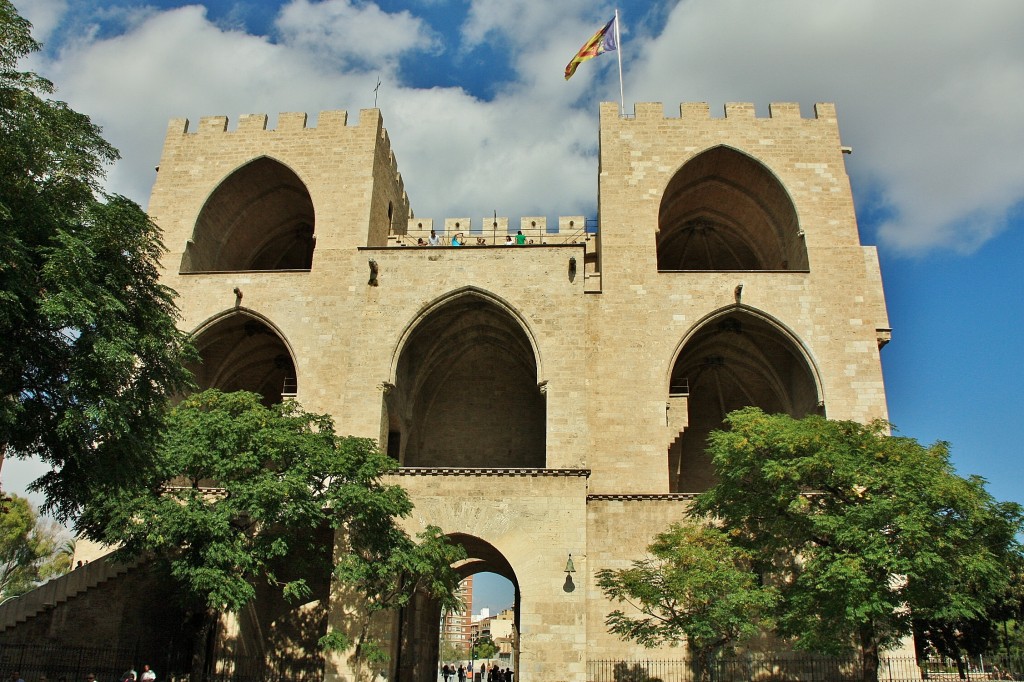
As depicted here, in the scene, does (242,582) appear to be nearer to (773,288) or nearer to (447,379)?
(447,379)

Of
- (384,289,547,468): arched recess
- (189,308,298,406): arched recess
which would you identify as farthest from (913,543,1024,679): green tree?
(189,308,298,406): arched recess

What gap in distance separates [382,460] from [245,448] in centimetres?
269

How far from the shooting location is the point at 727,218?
2642 centimetres

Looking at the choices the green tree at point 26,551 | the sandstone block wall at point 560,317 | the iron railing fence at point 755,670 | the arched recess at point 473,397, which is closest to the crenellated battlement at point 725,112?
the sandstone block wall at point 560,317

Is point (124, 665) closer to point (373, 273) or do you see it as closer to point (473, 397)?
point (373, 273)

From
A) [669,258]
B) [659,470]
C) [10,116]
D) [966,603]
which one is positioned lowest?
[966,603]

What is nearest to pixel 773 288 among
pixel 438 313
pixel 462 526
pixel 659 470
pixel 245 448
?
pixel 659 470

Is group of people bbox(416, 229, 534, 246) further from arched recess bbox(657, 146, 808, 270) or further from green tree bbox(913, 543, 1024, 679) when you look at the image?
green tree bbox(913, 543, 1024, 679)

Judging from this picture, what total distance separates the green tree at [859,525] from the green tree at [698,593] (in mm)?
617

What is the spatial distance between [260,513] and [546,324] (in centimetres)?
837

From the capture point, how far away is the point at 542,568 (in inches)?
685

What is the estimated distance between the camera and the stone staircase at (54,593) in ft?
55.6

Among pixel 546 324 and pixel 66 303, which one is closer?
pixel 66 303

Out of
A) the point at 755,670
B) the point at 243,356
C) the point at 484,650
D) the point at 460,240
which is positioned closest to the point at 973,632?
the point at 755,670
